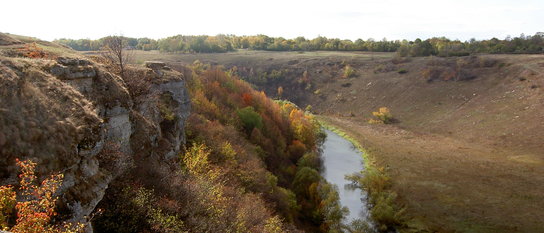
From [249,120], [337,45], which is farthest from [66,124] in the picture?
[337,45]

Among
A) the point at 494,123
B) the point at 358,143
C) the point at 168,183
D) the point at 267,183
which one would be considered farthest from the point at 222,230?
the point at 494,123

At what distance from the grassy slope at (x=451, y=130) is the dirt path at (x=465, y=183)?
10 centimetres

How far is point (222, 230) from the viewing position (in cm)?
2025

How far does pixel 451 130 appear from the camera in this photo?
74750mm

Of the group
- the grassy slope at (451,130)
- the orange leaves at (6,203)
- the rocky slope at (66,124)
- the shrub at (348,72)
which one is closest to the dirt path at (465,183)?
the grassy slope at (451,130)

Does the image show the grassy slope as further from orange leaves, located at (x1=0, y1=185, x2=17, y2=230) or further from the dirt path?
orange leaves, located at (x1=0, y1=185, x2=17, y2=230)

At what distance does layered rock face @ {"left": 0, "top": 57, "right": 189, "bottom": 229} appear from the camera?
1193 centimetres

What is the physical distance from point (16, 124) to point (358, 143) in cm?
6330

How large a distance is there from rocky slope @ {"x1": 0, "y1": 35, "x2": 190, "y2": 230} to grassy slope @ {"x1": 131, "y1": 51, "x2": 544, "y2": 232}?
3259 cm

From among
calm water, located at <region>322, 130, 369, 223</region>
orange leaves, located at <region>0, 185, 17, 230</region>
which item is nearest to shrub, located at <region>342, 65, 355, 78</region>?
calm water, located at <region>322, 130, 369, 223</region>

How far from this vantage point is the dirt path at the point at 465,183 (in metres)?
36.6

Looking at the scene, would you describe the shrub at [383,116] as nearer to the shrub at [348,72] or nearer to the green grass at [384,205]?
the shrub at [348,72]

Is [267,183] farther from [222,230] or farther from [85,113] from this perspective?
[85,113]

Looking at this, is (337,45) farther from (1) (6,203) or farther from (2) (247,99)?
(1) (6,203)
